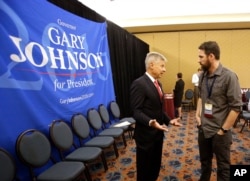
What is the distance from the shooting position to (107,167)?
10.8ft

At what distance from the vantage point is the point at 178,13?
23.9 feet

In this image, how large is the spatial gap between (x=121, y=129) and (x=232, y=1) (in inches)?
217

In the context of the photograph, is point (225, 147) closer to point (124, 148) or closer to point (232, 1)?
point (124, 148)

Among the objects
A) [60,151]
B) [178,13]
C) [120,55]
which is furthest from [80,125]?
[178,13]

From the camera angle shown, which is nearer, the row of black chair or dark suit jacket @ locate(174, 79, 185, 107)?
the row of black chair

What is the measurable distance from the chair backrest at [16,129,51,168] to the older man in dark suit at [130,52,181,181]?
1043 mm

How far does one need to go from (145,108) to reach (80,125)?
1.43 metres

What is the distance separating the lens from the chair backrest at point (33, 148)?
2119mm

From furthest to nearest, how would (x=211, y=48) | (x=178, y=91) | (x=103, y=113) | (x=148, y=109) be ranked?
(x=178, y=91)
(x=103, y=113)
(x=148, y=109)
(x=211, y=48)

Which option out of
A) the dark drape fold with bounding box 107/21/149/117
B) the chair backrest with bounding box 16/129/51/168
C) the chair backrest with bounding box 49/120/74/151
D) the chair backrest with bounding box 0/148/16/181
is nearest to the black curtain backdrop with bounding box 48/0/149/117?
the dark drape fold with bounding box 107/21/149/117

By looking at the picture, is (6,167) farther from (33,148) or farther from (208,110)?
(208,110)

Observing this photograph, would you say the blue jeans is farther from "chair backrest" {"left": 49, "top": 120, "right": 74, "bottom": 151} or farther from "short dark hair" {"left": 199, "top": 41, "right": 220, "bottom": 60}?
"chair backrest" {"left": 49, "top": 120, "right": 74, "bottom": 151}

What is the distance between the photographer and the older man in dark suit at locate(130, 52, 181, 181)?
2.08 m

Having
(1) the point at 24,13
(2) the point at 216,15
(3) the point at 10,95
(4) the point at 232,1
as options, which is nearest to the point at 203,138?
(3) the point at 10,95
